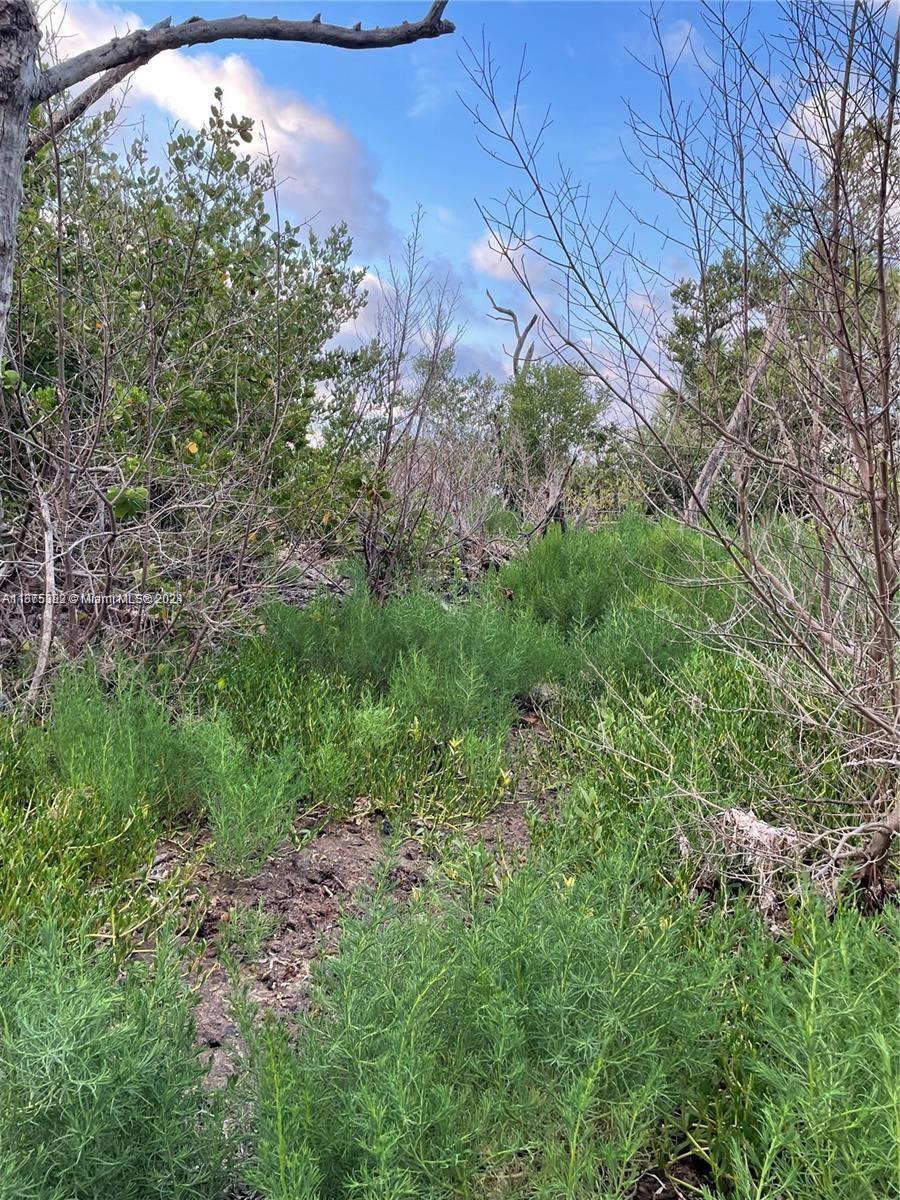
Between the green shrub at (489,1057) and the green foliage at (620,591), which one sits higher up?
the green foliage at (620,591)

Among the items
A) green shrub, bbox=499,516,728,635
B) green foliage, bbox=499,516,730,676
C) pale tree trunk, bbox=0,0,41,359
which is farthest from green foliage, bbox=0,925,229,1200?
green shrub, bbox=499,516,728,635

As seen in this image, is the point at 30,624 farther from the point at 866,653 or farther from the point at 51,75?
the point at 866,653

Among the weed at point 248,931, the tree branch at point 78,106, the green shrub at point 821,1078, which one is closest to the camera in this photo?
the green shrub at point 821,1078

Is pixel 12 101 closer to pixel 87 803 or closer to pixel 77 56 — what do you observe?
pixel 77 56

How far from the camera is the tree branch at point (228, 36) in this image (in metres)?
2.96

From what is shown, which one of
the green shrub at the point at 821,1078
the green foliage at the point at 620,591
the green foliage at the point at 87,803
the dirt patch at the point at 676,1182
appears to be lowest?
the dirt patch at the point at 676,1182

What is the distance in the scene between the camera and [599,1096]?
5.29 feet

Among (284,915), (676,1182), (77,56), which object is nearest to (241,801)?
(284,915)

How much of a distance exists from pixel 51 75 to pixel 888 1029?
3.54 meters

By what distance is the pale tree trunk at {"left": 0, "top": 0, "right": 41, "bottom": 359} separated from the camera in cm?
250

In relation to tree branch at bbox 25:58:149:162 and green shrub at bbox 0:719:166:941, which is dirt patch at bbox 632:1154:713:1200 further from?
tree branch at bbox 25:58:149:162

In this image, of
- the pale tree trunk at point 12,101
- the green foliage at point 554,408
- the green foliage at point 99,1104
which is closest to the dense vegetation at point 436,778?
the green foliage at point 99,1104

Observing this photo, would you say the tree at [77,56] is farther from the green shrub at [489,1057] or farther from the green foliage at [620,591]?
the green foliage at [620,591]

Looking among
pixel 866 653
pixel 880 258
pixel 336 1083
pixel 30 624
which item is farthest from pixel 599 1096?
pixel 30 624
